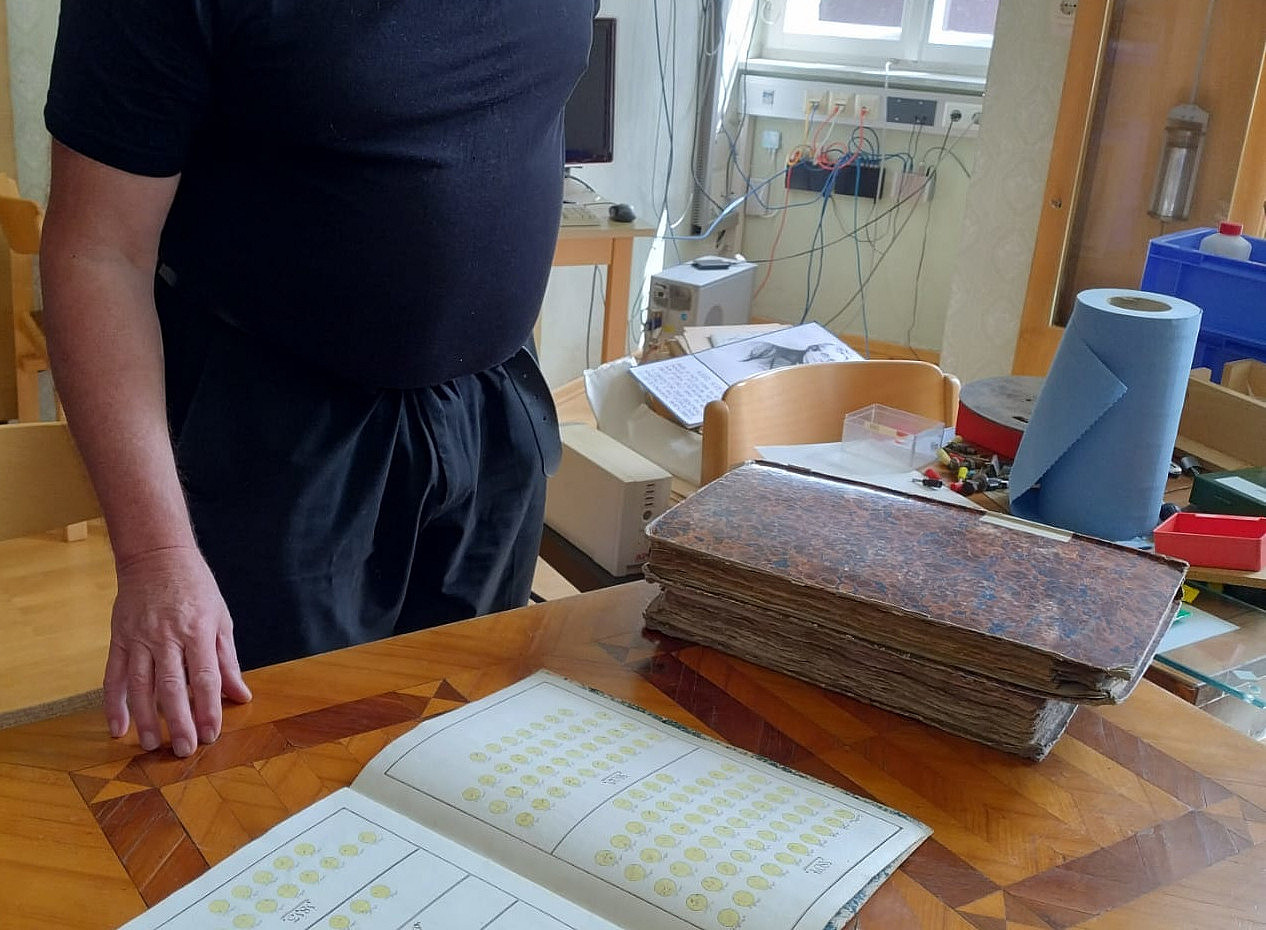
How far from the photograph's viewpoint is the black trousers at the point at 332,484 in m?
0.99

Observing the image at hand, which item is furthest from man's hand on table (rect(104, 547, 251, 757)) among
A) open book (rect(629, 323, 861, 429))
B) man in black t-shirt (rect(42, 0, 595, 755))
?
open book (rect(629, 323, 861, 429))

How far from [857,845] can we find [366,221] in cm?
59

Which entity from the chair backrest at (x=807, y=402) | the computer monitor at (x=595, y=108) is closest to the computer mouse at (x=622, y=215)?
the computer monitor at (x=595, y=108)

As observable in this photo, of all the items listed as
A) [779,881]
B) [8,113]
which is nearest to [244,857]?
[779,881]

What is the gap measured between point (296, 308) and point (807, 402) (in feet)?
2.77

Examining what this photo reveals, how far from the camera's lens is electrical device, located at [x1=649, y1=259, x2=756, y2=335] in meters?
3.60

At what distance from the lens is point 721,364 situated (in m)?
1.85

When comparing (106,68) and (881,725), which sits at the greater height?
(106,68)

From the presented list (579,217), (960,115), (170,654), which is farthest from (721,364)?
(960,115)

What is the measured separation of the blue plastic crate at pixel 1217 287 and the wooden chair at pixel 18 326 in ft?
7.08

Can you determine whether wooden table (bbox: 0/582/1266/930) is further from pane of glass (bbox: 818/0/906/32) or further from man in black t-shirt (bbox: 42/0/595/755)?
pane of glass (bbox: 818/0/906/32)

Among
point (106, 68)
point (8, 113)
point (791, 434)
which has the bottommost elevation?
point (791, 434)

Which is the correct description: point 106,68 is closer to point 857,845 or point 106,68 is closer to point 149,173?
point 149,173

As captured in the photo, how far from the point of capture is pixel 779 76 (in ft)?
15.1
